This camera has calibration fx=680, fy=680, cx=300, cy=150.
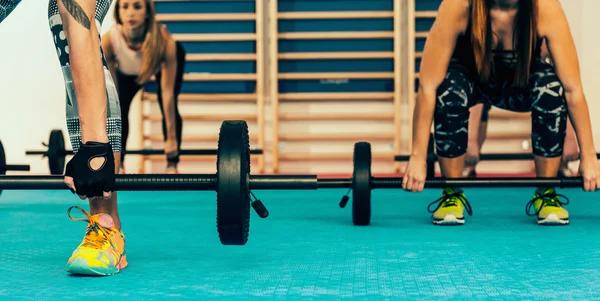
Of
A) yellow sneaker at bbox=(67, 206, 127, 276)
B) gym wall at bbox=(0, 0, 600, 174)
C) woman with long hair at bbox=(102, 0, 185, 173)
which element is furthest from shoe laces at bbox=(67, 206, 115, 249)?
gym wall at bbox=(0, 0, 600, 174)

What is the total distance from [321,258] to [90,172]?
533 millimetres

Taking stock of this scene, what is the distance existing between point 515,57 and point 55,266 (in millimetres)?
1430

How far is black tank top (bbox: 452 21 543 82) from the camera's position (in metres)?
2.06

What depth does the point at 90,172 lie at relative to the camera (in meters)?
1.25

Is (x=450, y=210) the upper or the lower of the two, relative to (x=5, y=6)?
lower

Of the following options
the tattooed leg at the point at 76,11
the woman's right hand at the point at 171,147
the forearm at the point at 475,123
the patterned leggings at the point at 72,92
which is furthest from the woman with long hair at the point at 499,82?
the woman's right hand at the point at 171,147

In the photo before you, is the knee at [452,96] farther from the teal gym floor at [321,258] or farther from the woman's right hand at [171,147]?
the woman's right hand at [171,147]

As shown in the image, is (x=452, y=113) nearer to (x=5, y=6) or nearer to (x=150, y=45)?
(x=5, y=6)

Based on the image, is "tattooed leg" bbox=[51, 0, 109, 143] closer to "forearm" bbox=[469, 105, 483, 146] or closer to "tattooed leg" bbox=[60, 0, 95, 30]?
"tattooed leg" bbox=[60, 0, 95, 30]

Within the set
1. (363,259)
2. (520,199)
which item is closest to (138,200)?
(520,199)

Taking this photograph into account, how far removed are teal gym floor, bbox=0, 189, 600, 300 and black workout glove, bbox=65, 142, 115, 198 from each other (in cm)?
17

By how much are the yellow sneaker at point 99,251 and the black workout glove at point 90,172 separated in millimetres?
68

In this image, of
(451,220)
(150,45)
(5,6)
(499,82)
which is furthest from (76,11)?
(150,45)

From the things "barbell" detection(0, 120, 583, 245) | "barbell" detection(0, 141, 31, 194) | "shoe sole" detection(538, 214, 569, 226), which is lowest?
"shoe sole" detection(538, 214, 569, 226)
